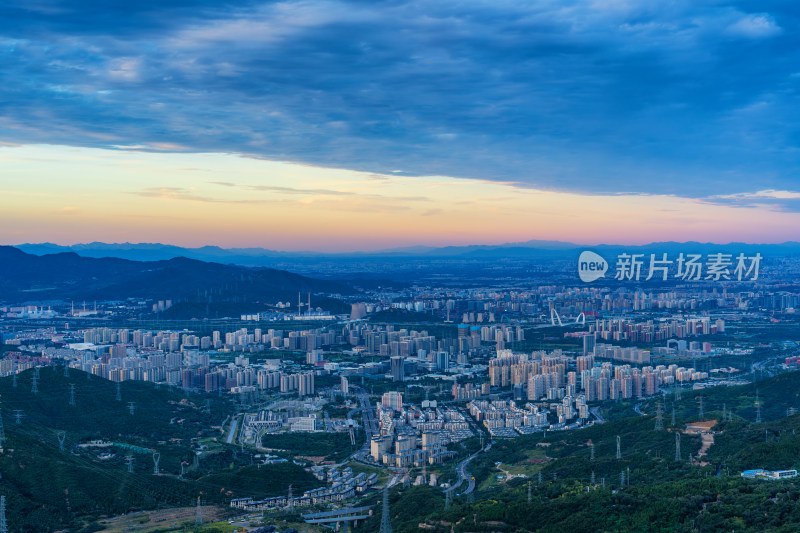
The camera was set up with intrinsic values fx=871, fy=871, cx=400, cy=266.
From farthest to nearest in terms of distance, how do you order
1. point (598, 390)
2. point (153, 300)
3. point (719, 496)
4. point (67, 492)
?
1. point (153, 300)
2. point (598, 390)
3. point (67, 492)
4. point (719, 496)

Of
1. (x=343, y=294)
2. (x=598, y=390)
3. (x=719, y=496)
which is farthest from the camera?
(x=343, y=294)

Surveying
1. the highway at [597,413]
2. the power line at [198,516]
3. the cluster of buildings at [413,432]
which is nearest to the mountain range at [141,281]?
the cluster of buildings at [413,432]

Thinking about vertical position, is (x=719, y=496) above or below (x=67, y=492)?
above

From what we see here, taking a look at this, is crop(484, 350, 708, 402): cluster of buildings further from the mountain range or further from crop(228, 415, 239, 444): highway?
the mountain range

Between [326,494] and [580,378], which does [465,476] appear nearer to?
[326,494]

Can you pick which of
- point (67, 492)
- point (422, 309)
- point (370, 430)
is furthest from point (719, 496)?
point (422, 309)

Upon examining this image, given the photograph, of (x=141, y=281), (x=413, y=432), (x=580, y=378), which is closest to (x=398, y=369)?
(x=580, y=378)

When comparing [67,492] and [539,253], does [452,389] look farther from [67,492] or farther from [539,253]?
[539,253]

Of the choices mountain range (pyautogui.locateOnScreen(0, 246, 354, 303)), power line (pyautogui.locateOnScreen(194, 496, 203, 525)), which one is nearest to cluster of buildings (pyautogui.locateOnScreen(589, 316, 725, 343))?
mountain range (pyautogui.locateOnScreen(0, 246, 354, 303))

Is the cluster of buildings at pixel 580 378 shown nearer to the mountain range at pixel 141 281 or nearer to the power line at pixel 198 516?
the power line at pixel 198 516
